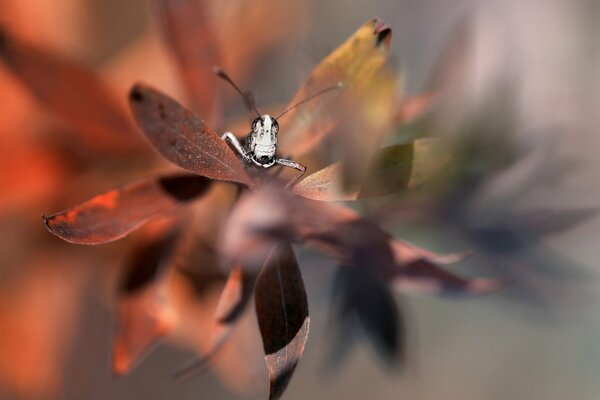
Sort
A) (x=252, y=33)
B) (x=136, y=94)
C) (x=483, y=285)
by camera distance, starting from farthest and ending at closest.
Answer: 1. (x=252, y=33)
2. (x=483, y=285)
3. (x=136, y=94)

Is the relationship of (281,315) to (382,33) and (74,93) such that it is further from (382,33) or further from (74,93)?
(74,93)

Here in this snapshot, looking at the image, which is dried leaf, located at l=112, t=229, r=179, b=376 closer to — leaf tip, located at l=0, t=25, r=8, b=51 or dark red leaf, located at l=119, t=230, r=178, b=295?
dark red leaf, located at l=119, t=230, r=178, b=295

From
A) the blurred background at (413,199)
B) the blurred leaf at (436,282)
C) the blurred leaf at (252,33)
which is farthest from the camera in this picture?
the blurred leaf at (252,33)

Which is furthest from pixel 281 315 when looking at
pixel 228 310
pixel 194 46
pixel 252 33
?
pixel 252 33

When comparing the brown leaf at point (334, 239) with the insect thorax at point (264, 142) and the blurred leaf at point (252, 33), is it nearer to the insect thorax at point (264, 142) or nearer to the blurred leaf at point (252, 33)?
the insect thorax at point (264, 142)

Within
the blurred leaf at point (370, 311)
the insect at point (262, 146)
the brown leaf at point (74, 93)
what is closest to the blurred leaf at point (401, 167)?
the insect at point (262, 146)

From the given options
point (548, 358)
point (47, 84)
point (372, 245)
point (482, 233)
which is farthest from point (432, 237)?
point (548, 358)
